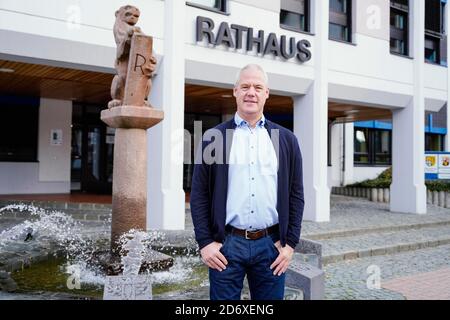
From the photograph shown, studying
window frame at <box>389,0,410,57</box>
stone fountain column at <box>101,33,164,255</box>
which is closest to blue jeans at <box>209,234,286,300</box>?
stone fountain column at <box>101,33,164,255</box>

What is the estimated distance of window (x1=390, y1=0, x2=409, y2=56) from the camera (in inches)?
606

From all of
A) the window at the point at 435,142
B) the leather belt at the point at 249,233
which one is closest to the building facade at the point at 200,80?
the leather belt at the point at 249,233

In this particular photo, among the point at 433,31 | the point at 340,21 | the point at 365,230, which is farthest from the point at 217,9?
the point at 433,31

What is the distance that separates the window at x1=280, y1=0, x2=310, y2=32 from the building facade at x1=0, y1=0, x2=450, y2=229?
33 millimetres

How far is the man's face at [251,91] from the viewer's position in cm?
281

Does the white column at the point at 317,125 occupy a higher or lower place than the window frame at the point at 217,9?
lower

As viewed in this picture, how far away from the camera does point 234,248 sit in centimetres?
279

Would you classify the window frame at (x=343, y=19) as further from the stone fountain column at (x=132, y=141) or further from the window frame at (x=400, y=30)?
the stone fountain column at (x=132, y=141)

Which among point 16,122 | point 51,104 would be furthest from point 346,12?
point 16,122

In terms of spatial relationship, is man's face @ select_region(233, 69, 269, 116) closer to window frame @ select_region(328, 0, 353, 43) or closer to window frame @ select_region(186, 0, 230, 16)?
window frame @ select_region(186, 0, 230, 16)

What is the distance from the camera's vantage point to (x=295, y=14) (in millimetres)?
12602

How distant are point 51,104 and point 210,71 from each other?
6237mm

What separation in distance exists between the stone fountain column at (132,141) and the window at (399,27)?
38.2 feet

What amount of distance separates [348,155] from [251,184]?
19176 mm
